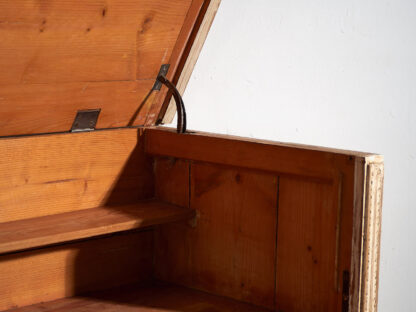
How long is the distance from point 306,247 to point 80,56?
0.64 meters

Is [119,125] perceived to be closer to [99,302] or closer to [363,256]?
[99,302]

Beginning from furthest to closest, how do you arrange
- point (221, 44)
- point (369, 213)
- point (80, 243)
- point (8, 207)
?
point (221, 44)
point (80, 243)
point (8, 207)
point (369, 213)

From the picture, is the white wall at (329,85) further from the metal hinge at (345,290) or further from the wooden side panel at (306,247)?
the metal hinge at (345,290)

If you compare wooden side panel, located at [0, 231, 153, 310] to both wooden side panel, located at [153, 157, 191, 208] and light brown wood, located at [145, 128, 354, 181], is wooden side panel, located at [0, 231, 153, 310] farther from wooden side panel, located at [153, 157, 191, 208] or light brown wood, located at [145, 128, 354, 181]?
light brown wood, located at [145, 128, 354, 181]

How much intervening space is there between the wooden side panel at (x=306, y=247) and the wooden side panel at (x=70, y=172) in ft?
1.50

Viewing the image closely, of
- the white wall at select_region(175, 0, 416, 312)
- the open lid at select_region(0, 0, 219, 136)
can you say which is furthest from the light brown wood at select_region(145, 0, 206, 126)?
the white wall at select_region(175, 0, 416, 312)

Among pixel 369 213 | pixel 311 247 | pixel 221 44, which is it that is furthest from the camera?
pixel 221 44

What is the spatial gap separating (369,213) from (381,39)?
1493 mm

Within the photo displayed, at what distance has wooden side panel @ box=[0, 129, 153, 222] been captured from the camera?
1439 mm

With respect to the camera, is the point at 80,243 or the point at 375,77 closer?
the point at 80,243

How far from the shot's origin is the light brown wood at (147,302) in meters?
1.43

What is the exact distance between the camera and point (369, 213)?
1.22 m

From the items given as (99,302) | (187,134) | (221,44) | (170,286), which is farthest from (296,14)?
(99,302)

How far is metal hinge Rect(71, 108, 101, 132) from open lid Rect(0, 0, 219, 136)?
14 mm
